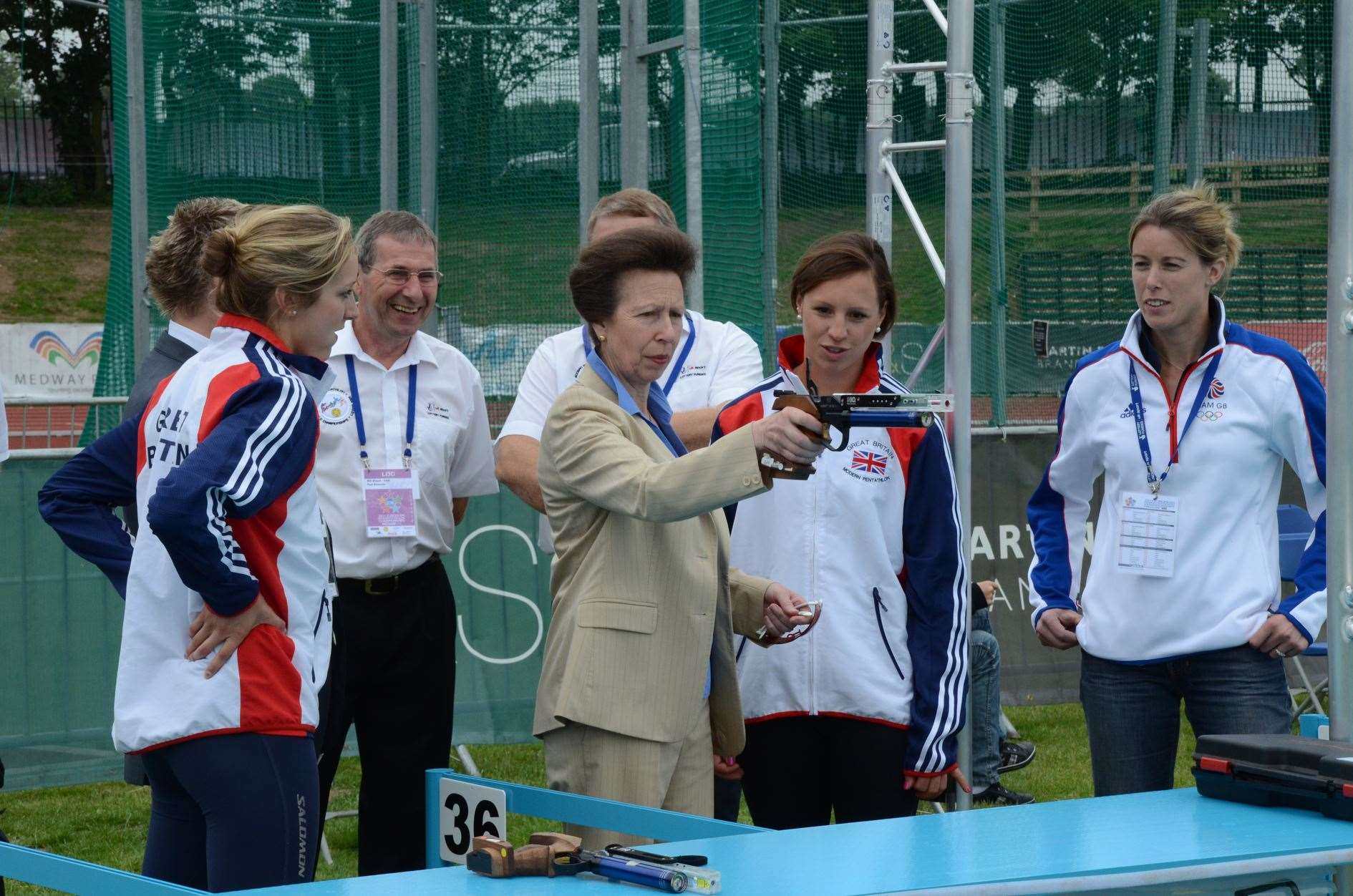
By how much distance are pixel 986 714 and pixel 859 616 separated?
8.73 feet

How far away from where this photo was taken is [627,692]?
289cm

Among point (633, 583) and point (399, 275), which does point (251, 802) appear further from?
point (399, 275)

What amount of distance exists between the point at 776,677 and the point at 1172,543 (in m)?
0.89

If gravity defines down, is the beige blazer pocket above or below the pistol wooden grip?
below

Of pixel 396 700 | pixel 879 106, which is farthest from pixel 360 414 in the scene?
pixel 879 106

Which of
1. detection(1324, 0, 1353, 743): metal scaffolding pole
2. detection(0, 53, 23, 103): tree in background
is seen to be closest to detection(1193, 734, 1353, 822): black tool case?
detection(1324, 0, 1353, 743): metal scaffolding pole

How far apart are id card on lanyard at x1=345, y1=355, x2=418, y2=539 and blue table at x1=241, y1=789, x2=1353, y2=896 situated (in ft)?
5.59

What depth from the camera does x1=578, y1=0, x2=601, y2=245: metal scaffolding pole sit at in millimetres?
6301

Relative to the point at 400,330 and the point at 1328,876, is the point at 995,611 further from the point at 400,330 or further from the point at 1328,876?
the point at 1328,876

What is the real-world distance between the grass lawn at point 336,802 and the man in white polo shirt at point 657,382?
1.65 meters

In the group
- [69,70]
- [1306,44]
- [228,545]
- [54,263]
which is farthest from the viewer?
A: [54,263]

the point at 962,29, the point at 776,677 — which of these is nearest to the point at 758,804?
the point at 776,677

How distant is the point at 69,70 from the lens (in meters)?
21.8

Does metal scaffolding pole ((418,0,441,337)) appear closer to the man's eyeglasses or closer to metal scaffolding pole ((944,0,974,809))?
the man's eyeglasses
